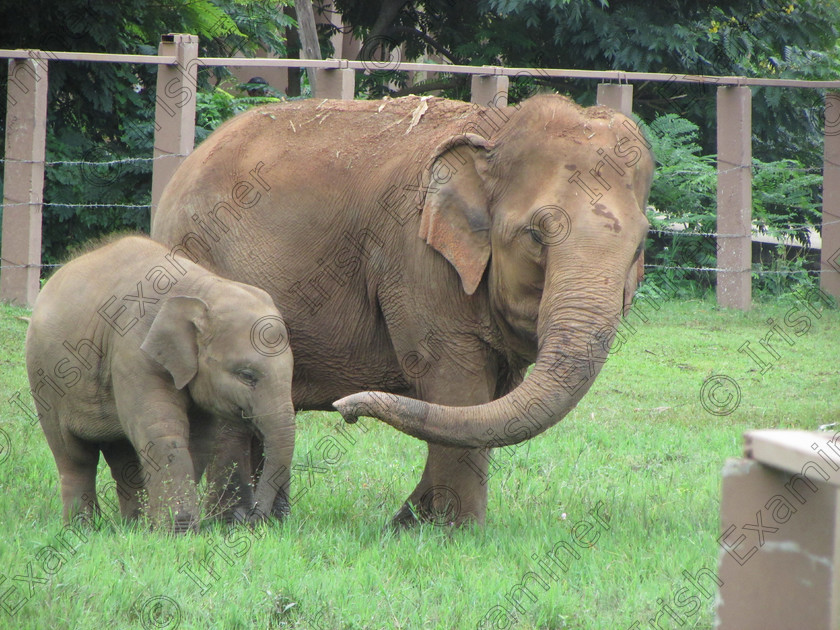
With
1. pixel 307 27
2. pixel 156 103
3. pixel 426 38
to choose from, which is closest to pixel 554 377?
pixel 156 103

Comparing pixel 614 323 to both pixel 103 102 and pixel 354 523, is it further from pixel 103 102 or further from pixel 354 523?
pixel 103 102

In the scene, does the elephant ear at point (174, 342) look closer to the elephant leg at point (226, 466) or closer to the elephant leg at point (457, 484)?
the elephant leg at point (226, 466)

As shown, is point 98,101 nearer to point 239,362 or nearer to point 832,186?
point 832,186

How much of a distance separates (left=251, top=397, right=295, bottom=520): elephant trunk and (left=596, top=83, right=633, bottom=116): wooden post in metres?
7.92

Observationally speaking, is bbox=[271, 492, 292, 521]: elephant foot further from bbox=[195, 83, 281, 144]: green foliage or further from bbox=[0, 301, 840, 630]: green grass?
bbox=[195, 83, 281, 144]: green foliage


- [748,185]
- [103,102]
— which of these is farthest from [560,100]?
[103,102]

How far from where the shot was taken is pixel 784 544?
6.01ft

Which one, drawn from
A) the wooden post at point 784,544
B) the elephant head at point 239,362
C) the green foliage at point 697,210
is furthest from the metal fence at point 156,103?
the wooden post at point 784,544

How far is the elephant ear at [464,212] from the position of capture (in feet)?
17.2

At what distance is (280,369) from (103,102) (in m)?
9.43

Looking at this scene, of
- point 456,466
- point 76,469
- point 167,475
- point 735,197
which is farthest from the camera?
point 735,197

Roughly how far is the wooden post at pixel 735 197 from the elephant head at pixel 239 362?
8.58m

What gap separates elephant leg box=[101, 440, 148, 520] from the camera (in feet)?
19.4

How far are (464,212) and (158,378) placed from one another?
1.65 m
